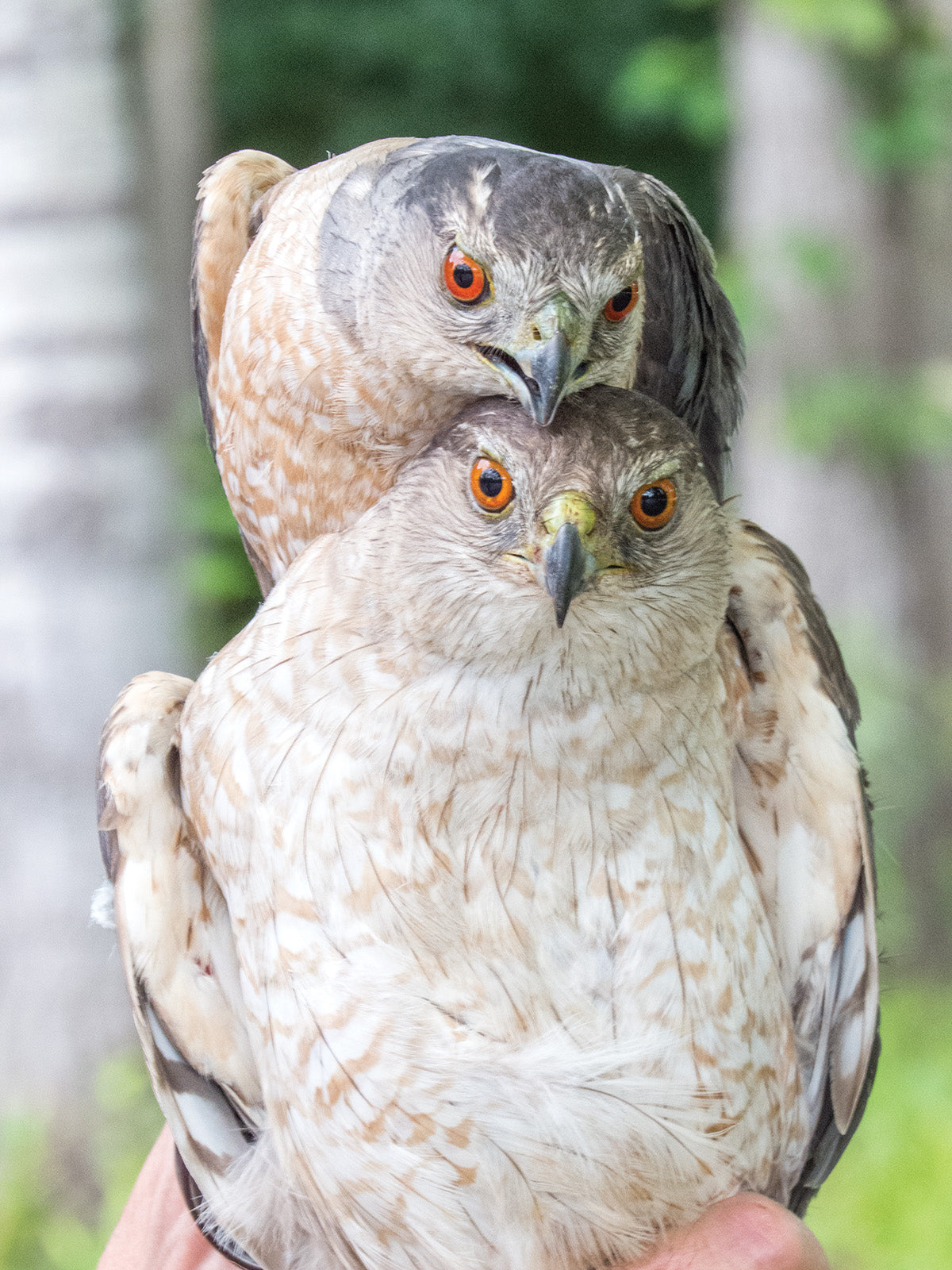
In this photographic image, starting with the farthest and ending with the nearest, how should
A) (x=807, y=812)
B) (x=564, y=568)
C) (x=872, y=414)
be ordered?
(x=872, y=414), (x=807, y=812), (x=564, y=568)

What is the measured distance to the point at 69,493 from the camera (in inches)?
150

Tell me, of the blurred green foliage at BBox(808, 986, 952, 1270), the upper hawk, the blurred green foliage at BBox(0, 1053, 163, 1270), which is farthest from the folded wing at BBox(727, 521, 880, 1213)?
the blurred green foliage at BBox(0, 1053, 163, 1270)

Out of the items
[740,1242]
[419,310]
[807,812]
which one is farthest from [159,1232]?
[419,310]

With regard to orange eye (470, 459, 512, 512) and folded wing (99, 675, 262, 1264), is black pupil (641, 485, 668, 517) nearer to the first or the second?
orange eye (470, 459, 512, 512)

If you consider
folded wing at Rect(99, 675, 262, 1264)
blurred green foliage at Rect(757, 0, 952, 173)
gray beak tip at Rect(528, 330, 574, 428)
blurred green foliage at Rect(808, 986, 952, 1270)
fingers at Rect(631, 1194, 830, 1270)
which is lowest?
blurred green foliage at Rect(808, 986, 952, 1270)

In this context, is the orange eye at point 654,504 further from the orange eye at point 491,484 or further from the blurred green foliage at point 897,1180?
the blurred green foliage at point 897,1180

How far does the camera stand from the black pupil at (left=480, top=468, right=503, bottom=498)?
5.19 ft

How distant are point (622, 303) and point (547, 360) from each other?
0.19 metres

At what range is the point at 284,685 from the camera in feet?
5.70

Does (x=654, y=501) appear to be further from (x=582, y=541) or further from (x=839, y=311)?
(x=839, y=311)

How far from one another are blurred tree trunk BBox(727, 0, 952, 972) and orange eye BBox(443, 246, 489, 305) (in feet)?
14.7

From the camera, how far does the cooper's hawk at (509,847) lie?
1617 millimetres

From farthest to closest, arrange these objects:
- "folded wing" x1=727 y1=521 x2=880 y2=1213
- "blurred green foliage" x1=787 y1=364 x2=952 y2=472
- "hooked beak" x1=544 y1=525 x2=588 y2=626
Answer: "blurred green foliage" x1=787 y1=364 x2=952 y2=472 < "folded wing" x1=727 y1=521 x2=880 y2=1213 < "hooked beak" x1=544 y1=525 x2=588 y2=626

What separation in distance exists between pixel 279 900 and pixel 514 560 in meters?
0.55
